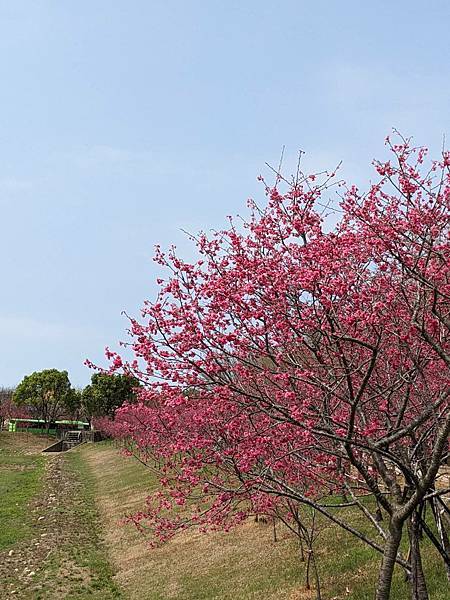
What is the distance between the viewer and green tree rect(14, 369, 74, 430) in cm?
6844

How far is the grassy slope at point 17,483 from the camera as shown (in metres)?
18.1

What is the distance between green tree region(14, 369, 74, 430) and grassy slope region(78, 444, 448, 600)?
5375cm

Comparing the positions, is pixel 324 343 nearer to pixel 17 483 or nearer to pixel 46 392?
pixel 17 483

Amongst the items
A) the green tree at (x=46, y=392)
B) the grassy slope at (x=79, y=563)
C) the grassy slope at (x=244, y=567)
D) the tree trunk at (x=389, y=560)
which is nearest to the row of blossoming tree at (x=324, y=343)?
the tree trunk at (x=389, y=560)

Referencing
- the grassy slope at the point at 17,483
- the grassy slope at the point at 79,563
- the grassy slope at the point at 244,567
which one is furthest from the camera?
the grassy slope at the point at 17,483

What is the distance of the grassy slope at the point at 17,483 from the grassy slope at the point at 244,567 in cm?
306

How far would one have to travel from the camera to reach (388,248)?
5246 mm

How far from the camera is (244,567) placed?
39.7 feet

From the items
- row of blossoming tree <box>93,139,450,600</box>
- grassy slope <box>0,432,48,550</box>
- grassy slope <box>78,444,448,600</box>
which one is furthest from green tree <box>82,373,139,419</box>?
row of blossoming tree <box>93,139,450,600</box>

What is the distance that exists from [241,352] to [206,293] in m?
0.72

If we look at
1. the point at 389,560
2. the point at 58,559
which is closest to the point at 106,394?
the point at 58,559

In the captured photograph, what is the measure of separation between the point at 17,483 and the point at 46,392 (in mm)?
40637

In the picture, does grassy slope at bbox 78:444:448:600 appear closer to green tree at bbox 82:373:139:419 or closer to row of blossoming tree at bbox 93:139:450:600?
row of blossoming tree at bbox 93:139:450:600

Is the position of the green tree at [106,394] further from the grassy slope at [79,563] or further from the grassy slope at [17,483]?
the grassy slope at [79,563]
